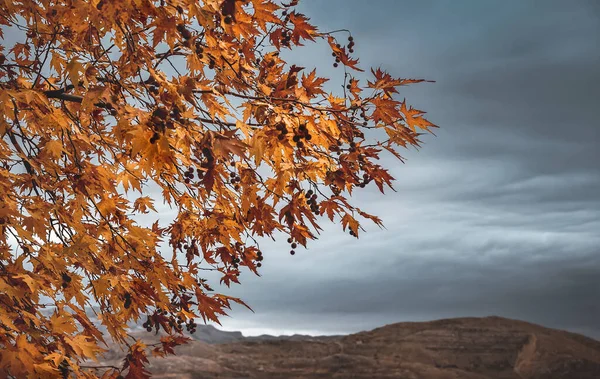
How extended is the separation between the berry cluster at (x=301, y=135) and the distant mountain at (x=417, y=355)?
19.4 m

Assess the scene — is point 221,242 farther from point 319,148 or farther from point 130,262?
point 319,148

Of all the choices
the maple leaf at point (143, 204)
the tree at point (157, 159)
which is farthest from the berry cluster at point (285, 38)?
the maple leaf at point (143, 204)

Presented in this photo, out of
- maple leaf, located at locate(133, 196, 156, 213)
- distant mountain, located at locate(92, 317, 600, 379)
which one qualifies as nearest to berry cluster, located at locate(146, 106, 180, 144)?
maple leaf, located at locate(133, 196, 156, 213)

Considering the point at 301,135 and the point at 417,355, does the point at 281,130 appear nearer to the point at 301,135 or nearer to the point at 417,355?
the point at 301,135

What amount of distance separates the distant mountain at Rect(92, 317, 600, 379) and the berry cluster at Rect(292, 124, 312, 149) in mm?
19419

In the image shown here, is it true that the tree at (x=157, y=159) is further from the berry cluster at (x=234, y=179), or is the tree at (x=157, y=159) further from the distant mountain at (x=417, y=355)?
the distant mountain at (x=417, y=355)

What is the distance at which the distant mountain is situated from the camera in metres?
22.9

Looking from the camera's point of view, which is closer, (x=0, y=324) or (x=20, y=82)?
(x=0, y=324)

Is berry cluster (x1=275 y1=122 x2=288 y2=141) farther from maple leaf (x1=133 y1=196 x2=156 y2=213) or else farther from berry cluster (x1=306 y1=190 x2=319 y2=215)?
maple leaf (x1=133 y1=196 x2=156 y2=213)

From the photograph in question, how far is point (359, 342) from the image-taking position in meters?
28.9

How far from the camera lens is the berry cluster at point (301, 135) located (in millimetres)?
3672

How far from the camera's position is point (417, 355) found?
2566cm

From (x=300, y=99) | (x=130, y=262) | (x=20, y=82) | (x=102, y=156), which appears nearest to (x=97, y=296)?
(x=130, y=262)

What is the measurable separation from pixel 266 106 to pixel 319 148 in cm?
65
